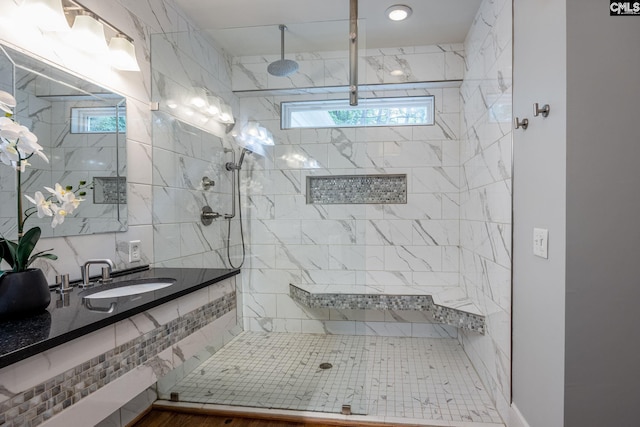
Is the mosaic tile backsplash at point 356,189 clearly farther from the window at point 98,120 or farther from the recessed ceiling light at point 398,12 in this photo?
the window at point 98,120

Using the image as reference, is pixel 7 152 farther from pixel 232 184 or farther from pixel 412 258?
pixel 412 258

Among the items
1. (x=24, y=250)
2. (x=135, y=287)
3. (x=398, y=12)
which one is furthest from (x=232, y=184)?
(x=398, y=12)

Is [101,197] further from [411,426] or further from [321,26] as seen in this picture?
[411,426]

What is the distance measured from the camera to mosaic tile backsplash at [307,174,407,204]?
3022 millimetres

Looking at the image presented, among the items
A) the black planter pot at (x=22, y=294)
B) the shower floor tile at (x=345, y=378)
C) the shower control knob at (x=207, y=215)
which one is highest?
the shower control knob at (x=207, y=215)

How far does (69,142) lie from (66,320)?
98cm

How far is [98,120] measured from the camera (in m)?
1.80

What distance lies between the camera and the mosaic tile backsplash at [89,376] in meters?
0.84

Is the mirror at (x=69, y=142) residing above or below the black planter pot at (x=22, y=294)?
above

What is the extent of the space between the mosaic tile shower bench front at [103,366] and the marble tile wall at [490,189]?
66.0 inches

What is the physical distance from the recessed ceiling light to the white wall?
877 mm

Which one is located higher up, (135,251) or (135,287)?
(135,251)

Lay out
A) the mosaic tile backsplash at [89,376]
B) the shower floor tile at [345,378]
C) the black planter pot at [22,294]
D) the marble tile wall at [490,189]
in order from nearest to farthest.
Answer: the mosaic tile backsplash at [89,376], the black planter pot at [22,294], the marble tile wall at [490,189], the shower floor tile at [345,378]

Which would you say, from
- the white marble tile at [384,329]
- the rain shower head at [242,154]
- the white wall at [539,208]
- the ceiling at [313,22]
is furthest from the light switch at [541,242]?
the rain shower head at [242,154]
